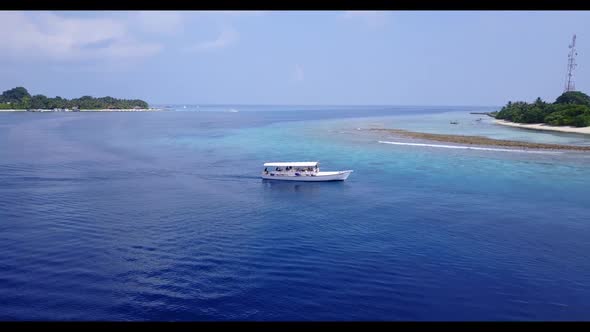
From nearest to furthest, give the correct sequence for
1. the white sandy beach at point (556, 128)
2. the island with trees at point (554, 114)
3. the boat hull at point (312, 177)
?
1. the boat hull at point (312, 177)
2. the white sandy beach at point (556, 128)
3. the island with trees at point (554, 114)

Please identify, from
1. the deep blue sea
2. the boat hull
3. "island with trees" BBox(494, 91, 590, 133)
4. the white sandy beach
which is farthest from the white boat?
"island with trees" BBox(494, 91, 590, 133)

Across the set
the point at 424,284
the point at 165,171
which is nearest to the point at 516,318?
the point at 424,284

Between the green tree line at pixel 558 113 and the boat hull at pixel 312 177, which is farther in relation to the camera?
the green tree line at pixel 558 113

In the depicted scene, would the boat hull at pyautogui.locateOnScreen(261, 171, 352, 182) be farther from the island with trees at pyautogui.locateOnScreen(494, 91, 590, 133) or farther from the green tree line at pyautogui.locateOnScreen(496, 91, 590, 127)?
the green tree line at pyautogui.locateOnScreen(496, 91, 590, 127)

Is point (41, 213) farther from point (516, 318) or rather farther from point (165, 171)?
point (516, 318)

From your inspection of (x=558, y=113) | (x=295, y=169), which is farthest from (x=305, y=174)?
(x=558, y=113)

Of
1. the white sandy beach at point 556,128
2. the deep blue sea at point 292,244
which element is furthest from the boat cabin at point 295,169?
the white sandy beach at point 556,128

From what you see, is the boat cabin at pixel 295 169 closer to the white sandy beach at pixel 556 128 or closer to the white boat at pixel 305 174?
the white boat at pixel 305 174
